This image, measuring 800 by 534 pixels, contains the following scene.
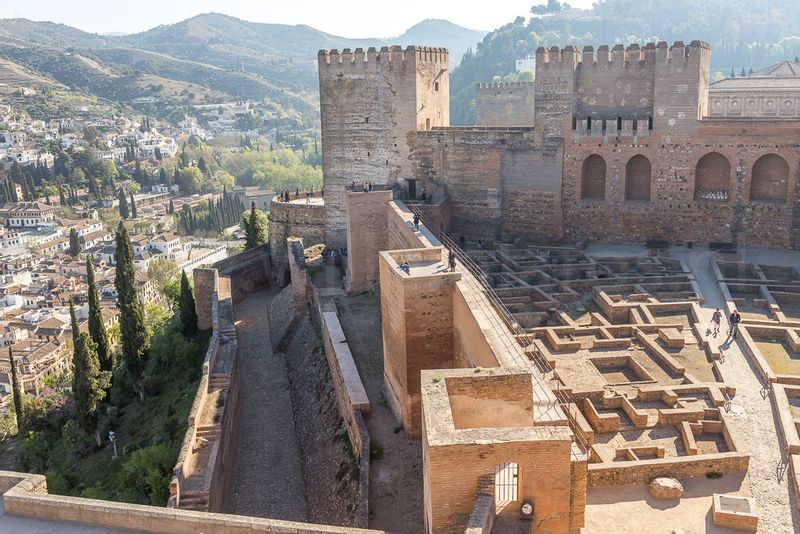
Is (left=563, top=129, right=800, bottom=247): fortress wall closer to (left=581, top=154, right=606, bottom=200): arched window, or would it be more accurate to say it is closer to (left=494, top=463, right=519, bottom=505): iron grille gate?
(left=581, top=154, right=606, bottom=200): arched window

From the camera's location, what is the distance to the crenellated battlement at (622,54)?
24.7 m

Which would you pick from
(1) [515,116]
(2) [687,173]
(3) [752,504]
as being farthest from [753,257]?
(1) [515,116]

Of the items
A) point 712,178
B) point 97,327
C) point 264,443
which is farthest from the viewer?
point 97,327

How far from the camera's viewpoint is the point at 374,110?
1112 inches

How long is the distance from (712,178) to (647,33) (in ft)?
405

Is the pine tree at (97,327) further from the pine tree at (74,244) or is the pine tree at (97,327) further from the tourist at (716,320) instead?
the pine tree at (74,244)

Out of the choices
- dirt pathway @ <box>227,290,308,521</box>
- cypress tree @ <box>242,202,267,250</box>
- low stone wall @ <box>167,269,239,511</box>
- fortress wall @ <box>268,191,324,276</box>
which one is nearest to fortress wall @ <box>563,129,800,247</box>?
fortress wall @ <box>268,191,324,276</box>

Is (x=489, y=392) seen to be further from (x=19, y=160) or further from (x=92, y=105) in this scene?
(x=92, y=105)

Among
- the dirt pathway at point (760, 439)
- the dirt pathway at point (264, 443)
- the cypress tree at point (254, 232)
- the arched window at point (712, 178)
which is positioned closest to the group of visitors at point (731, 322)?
the dirt pathway at point (760, 439)

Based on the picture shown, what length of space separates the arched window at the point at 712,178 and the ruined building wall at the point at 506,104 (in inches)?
637

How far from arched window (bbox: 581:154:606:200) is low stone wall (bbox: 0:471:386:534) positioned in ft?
66.2

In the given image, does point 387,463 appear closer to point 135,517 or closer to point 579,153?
point 135,517

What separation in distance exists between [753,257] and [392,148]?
→ 1266 cm

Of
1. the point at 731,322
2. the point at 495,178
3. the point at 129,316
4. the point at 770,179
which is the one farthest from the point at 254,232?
the point at 731,322
